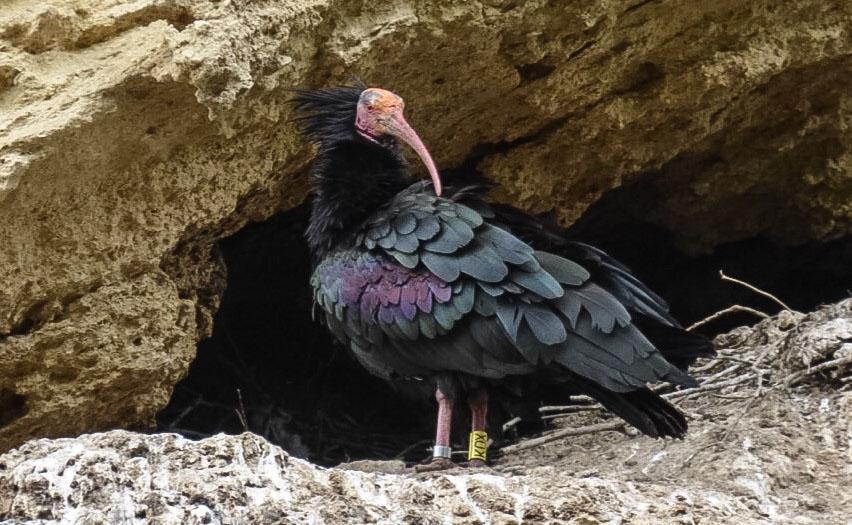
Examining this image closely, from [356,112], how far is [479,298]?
0.81 m

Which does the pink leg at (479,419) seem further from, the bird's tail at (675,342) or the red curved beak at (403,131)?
the red curved beak at (403,131)

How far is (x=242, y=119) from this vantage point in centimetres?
428

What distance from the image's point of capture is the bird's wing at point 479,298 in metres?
3.96

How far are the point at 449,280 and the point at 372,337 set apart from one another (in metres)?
0.30

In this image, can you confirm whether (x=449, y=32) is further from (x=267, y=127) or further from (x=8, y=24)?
(x=8, y=24)

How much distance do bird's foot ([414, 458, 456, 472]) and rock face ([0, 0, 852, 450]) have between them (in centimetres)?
86

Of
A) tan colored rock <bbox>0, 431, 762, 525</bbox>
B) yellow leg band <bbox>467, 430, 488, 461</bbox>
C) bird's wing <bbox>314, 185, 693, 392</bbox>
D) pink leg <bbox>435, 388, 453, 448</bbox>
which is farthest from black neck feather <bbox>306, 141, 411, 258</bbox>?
tan colored rock <bbox>0, 431, 762, 525</bbox>

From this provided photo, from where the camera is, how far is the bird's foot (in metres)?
4.07

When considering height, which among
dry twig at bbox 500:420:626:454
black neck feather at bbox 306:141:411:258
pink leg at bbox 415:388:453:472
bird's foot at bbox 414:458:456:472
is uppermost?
black neck feather at bbox 306:141:411:258

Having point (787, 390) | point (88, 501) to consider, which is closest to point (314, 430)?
point (787, 390)

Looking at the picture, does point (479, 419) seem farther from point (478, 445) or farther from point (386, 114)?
point (386, 114)

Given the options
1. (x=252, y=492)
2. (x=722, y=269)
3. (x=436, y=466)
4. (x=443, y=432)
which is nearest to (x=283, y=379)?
(x=443, y=432)

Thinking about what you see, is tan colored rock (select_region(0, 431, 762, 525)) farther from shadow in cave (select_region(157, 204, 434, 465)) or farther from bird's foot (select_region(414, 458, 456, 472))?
shadow in cave (select_region(157, 204, 434, 465))

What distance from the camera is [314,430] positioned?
5.55m
